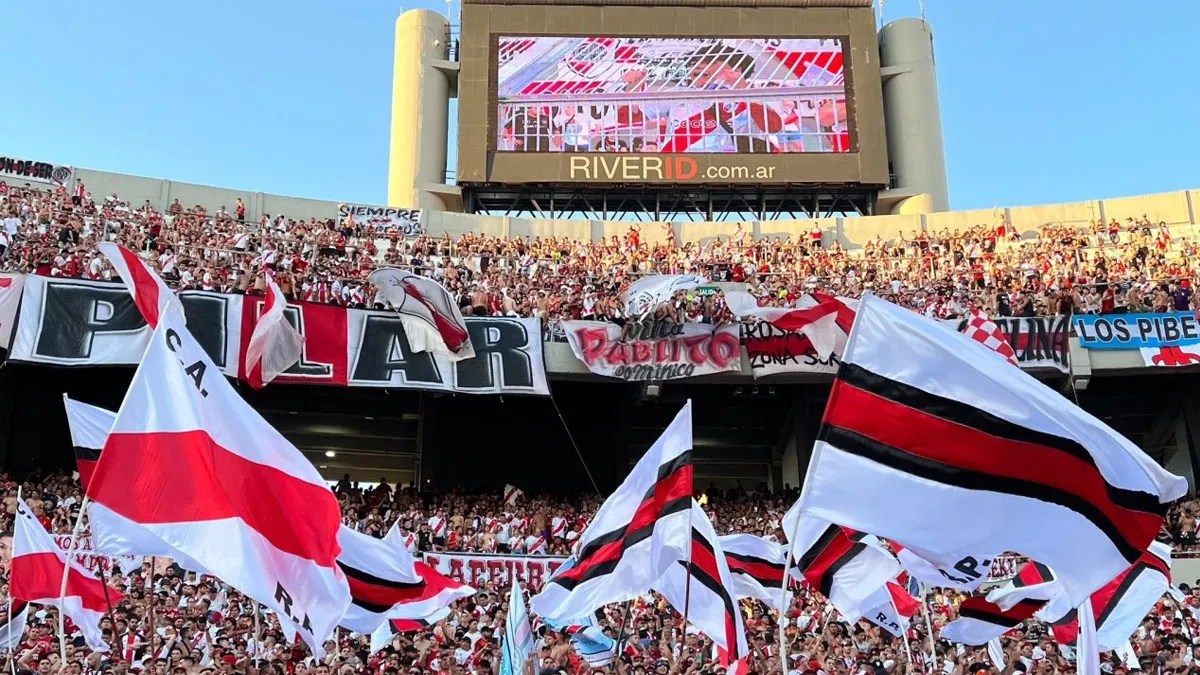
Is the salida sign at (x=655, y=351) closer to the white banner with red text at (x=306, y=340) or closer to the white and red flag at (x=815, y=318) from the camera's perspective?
the white banner with red text at (x=306, y=340)

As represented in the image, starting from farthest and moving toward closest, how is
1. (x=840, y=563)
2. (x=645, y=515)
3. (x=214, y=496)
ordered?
(x=840, y=563)
(x=645, y=515)
(x=214, y=496)

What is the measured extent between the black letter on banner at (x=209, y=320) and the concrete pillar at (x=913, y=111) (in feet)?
78.4

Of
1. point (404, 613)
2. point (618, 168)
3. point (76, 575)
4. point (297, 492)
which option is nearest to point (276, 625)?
point (76, 575)

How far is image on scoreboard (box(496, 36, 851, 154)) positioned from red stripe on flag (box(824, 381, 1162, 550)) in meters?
32.3

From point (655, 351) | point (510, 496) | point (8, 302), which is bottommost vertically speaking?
point (510, 496)

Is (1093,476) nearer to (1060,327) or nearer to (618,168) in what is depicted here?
(1060,327)

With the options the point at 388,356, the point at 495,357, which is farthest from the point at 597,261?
the point at 388,356

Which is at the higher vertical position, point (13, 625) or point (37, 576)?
point (37, 576)

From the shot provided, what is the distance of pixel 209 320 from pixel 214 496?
54.9 ft

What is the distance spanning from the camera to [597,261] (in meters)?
33.4

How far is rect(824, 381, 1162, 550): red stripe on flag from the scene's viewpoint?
6.29 meters

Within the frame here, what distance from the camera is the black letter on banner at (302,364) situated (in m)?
24.2

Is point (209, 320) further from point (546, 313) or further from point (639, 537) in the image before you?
point (639, 537)

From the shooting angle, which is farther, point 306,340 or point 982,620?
point 306,340
